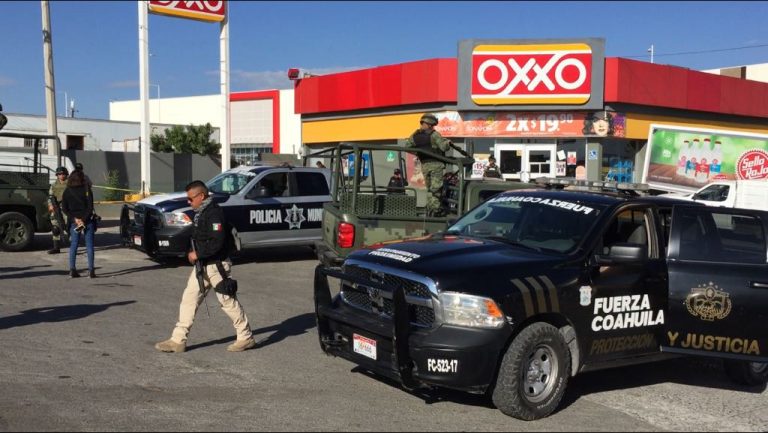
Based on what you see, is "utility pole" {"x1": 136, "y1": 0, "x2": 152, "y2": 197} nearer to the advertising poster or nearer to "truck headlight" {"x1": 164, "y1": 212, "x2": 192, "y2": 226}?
"truck headlight" {"x1": 164, "y1": 212, "x2": 192, "y2": 226}

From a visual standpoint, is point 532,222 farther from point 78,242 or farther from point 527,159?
point 527,159

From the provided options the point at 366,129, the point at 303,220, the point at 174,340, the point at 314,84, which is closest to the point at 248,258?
the point at 303,220

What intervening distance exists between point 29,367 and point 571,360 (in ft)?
15.0

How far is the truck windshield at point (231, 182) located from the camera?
13.5m

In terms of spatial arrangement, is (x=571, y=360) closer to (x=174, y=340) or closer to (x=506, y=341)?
(x=506, y=341)

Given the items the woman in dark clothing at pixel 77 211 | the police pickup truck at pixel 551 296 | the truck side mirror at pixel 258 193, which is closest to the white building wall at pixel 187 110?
the truck side mirror at pixel 258 193

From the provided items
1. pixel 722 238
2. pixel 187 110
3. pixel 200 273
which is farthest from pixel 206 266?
pixel 187 110

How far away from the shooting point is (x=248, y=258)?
14.6 metres

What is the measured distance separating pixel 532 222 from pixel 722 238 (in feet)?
5.54

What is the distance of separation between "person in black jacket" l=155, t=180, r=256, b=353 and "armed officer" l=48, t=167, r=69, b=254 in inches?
280

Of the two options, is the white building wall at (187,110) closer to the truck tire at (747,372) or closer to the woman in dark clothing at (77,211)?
the woman in dark clothing at (77,211)

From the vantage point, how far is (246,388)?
237 inches

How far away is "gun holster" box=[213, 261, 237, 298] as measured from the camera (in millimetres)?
7031

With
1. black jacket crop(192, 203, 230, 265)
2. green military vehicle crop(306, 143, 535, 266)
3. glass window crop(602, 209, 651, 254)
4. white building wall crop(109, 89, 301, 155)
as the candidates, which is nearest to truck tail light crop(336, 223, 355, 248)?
green military vehicle crop(306, 143, 535, 266)
